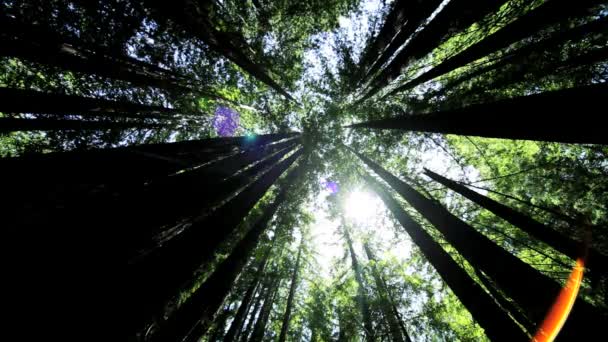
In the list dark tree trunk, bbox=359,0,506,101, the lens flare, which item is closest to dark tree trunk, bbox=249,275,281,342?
the lens flare

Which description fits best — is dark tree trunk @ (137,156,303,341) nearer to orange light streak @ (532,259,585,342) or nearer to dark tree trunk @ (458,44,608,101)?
orange light streak @ (532,259,585,342)

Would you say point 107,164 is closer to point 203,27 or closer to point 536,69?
point 203,27

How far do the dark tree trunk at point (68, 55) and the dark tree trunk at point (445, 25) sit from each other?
23.7 ft

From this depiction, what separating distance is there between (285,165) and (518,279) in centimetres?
788

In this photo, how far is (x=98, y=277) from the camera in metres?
2.63

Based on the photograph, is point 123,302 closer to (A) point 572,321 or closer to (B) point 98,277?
(B) point 98,277

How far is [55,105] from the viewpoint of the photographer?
17.0 ft

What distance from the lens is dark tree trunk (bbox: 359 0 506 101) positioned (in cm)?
547

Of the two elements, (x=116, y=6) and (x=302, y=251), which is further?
(x=302, y=251)

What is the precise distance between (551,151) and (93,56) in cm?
1373

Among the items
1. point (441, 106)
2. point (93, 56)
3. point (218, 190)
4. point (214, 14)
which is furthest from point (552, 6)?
point (93, 56)

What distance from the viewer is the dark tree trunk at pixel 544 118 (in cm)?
222

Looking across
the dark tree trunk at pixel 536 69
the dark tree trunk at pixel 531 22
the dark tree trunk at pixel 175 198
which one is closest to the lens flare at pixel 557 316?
the dark tree trunk at pixel 175 198

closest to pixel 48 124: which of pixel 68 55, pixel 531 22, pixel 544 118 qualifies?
pixel 68 55
